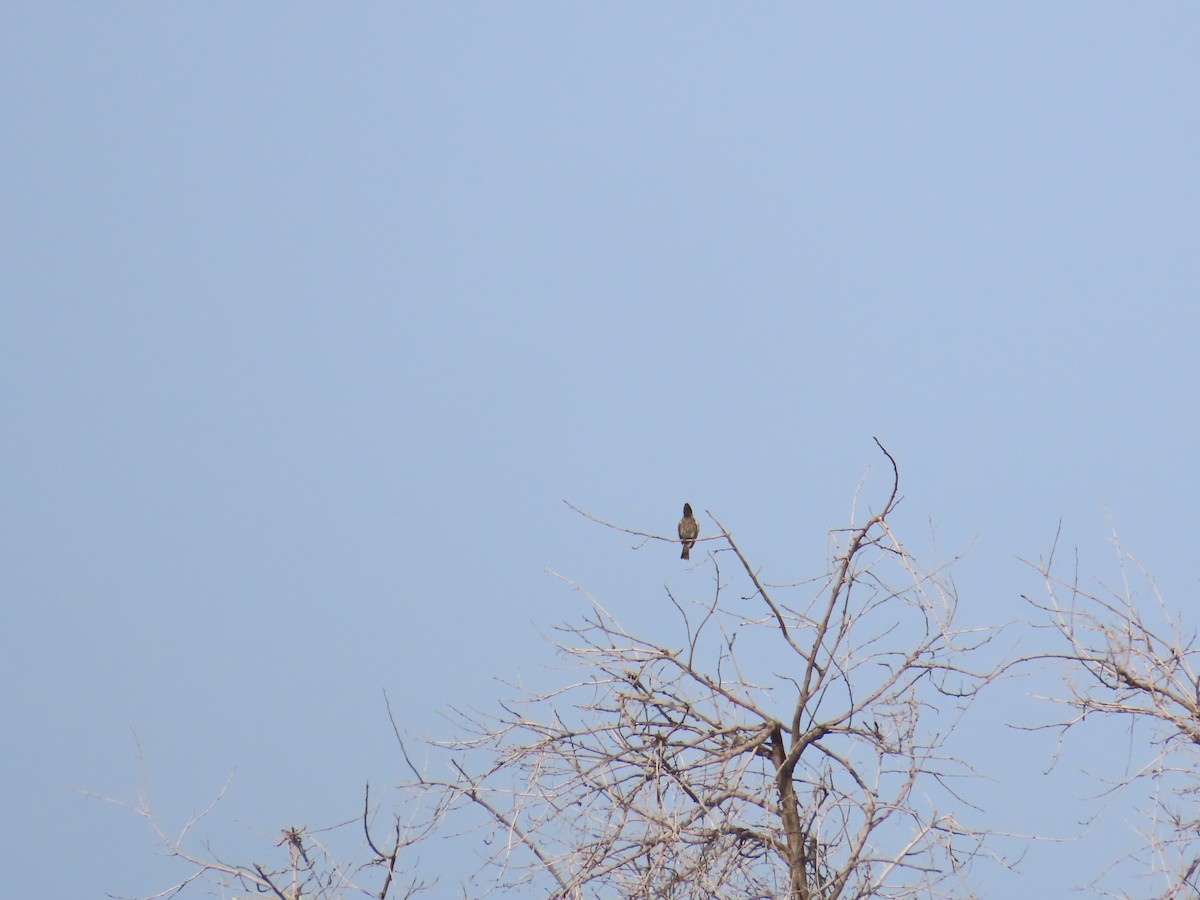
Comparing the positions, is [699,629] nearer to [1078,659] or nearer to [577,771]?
[577,771]

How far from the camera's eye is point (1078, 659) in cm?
555

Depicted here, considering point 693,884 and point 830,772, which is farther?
point 830,772

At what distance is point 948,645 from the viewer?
530 cm

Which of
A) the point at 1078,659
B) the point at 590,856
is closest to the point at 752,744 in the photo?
the point at 590,856

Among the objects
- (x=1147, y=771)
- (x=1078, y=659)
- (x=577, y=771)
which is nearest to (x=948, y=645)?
(x=1078, y=659)

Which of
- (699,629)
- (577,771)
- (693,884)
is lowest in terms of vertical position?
(693,884)

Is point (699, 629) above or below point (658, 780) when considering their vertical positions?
above

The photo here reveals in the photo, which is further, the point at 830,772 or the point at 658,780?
the point at 830,772

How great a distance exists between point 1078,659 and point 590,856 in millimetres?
1971

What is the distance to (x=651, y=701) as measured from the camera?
5.48m

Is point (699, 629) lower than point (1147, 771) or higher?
higher

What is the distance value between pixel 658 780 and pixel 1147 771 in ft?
6.18

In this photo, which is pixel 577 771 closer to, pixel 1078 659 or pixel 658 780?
pixel 658 780

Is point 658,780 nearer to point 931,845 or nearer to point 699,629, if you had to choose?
point 699,629
